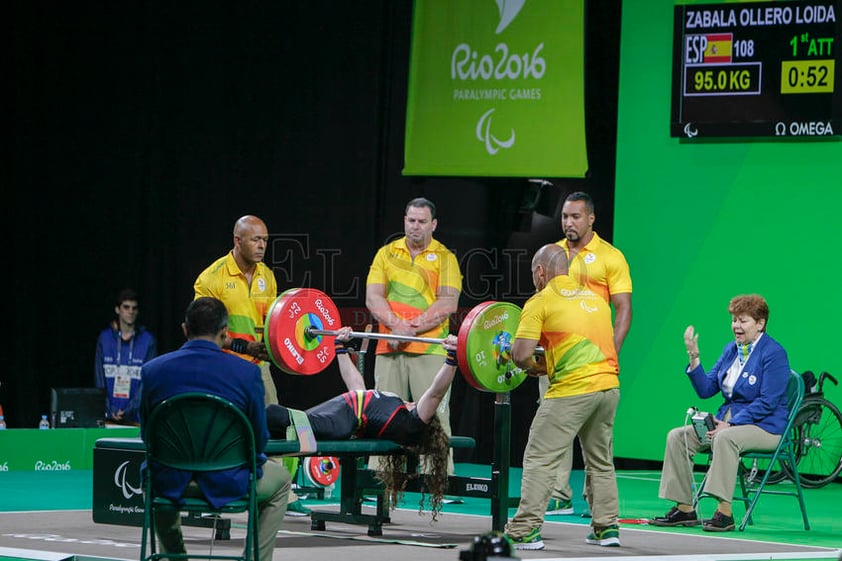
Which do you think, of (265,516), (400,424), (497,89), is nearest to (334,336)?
(400,424)

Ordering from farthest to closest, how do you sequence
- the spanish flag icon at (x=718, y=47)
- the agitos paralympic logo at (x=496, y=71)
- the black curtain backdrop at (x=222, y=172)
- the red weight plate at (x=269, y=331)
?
the black curtain backdrop at (x=222, y=172), the agitos paralympic logo at (x=496, y=71), the spanish flag icon at (x=718, y=47), the red weight plate at (x=269, y=331)

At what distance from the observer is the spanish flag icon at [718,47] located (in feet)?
31.2

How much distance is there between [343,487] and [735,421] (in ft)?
6.53

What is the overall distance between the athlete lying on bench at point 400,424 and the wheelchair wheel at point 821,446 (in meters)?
3.56

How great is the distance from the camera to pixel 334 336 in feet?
23.2

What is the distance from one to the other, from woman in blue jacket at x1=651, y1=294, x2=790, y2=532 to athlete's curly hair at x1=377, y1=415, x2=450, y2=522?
1.25 meters

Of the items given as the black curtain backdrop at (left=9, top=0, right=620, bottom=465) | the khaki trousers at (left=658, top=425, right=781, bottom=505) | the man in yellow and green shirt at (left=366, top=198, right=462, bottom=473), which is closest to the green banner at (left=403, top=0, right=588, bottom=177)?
the black curtain backdrop at (left=9, top=0, right=620, bottom=465)

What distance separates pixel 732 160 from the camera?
32.1ft

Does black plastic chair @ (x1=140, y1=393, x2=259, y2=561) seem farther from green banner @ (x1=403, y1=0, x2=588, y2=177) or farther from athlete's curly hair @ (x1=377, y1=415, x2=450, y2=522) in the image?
green banner @ (x1=403, y1=0, x2=588, y2=177)

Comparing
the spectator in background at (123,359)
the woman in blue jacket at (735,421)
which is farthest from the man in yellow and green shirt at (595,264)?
the spectator in background at (123,359)

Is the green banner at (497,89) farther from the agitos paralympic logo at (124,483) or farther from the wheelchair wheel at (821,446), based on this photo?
the agitos paralympic logo at (124,483)

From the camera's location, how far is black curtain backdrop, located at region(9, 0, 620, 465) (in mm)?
10227

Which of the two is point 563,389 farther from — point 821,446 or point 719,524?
point 821,446

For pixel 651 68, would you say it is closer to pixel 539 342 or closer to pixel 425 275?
pixel 425 275
